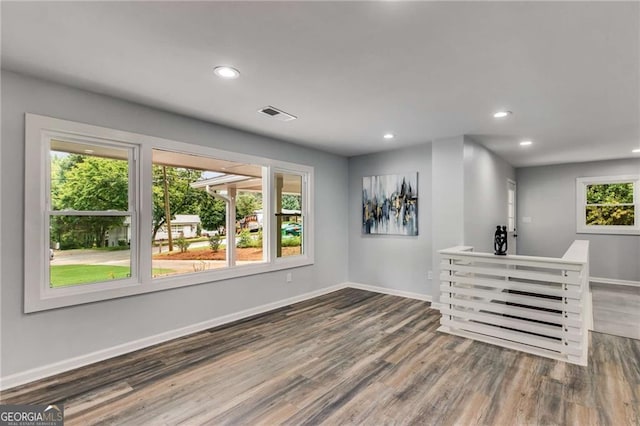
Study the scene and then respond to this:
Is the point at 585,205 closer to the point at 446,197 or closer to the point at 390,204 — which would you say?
the point at 446,197

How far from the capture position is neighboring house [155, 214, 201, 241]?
11.1ft

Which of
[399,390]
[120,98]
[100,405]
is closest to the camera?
[100,405]

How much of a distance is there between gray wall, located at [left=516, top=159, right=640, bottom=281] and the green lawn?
25.8 feet

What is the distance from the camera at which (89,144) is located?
2.84 m

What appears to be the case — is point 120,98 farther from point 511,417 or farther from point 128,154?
point 511,417

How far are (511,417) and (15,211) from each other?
396cm

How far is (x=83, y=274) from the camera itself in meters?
2.80

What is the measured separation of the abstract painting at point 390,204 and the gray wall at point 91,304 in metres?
1.85

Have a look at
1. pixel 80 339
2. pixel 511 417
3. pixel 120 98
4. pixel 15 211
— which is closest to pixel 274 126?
pixel 120 98

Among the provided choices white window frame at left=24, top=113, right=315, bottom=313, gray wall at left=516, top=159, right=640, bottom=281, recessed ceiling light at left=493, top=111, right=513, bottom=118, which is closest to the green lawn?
white window frame at left=24, top=113, right=315, bottom=313

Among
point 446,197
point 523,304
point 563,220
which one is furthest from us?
point 563,220

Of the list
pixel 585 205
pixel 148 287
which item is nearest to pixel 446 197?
pixel 148 287

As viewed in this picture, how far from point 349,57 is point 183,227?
2662mm

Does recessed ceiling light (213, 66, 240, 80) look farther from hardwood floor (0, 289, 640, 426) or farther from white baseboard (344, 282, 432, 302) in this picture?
white baseboard (344, 282, 432, 302)
